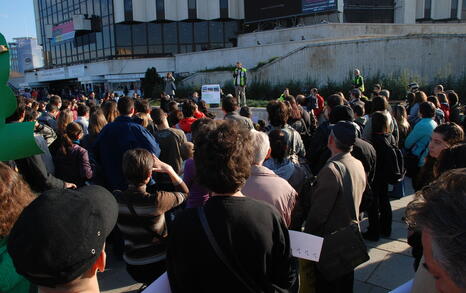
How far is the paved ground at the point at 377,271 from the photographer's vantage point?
414 centimetres

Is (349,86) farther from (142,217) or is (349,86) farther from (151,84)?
(142,217)

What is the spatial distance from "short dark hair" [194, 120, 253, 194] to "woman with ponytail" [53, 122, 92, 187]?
3256 mm

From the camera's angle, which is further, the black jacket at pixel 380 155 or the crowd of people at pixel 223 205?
the black jacket at pixel 380 155

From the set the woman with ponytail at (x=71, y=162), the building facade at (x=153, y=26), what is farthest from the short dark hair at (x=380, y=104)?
the building facade at (x=153, y=26)

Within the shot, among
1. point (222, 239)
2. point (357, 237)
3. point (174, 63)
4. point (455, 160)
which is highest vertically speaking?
point (174, 63)

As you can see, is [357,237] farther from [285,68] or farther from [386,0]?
[386,0]

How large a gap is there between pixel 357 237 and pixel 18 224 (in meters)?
2.53

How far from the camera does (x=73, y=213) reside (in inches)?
55.5

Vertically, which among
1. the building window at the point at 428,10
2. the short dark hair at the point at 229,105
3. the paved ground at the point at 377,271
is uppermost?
the building window at the point at 428,10

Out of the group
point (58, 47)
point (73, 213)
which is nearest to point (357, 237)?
point (73, 213)

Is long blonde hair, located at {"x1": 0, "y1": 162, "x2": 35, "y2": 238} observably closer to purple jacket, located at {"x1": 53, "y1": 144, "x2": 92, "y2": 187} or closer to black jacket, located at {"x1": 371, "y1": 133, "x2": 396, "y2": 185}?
purple jacket, located at {"x1": 53, "y1": 144, "x2": 92, "y2": 187}

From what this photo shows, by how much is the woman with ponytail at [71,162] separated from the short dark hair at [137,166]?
6.02 feet

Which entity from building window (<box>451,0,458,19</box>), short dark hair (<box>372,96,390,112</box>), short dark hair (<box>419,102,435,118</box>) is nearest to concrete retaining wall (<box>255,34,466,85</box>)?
short dark hair (<box>419,102,435,118</box>)

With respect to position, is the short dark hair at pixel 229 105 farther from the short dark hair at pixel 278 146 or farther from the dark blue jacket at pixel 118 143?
the short dark hair at pixel 278 146
